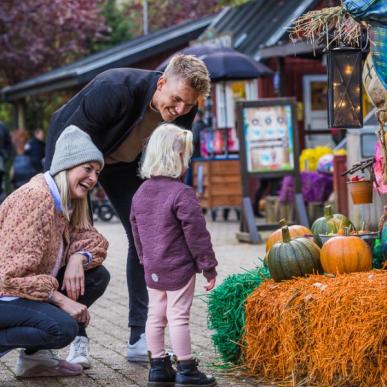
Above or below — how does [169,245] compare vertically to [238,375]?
above

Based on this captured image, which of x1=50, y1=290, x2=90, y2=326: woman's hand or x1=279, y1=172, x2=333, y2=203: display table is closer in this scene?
x1=50, y1=290, x2=90, y2=326: woman's hand

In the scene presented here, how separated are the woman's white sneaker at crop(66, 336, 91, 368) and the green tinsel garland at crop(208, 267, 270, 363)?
2.30ft

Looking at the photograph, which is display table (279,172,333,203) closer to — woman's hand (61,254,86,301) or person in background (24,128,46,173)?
person in background (24,128,46,173)

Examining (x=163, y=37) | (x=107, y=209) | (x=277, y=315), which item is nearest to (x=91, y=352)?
(x=277, y=315)

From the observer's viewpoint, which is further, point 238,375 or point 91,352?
point 91,352

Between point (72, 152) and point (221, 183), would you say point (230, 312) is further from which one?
point (221, 183)

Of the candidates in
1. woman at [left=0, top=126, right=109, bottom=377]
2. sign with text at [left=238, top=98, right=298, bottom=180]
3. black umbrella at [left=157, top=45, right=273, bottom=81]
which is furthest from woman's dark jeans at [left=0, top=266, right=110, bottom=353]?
black umbrella at [left=157, top=45, right=273, bottom=81]

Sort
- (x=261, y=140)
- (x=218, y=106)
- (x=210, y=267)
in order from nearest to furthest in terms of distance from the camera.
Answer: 1. (x=210, y=267)
2. (x=261, y=140)
3. (x=218, y=106)

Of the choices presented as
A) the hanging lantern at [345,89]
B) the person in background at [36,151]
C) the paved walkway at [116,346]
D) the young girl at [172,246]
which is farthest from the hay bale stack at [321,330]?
the person in background at [36,151]

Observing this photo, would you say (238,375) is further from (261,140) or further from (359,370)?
(261,140)

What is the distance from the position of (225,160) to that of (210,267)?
438 inches

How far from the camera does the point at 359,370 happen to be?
4750 millimetres

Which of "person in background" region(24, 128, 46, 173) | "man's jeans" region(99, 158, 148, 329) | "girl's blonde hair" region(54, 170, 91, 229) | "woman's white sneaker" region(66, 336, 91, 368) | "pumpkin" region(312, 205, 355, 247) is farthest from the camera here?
"person in background" region(24, 128, 46, 173)

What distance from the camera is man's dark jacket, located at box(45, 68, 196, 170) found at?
5.64 m
